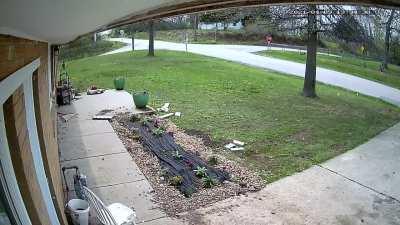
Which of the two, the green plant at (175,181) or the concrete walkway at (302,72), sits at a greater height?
the concrete walkway at (302,72)

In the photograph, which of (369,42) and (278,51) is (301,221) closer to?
(369,42)

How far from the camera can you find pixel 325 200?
289 inches

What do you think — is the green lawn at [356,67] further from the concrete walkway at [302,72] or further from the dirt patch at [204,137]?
the dirt patch at [204,137]

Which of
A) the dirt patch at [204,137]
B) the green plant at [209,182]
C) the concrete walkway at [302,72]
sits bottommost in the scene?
the green plant at [209,182]

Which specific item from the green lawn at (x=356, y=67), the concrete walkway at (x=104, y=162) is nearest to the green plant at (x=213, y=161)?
the concrete walkway at (x=104, y=162)

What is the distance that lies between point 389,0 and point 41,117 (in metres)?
4.00

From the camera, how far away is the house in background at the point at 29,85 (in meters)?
1.73

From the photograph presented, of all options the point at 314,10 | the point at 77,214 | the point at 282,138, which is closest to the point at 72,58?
the point at 314,10

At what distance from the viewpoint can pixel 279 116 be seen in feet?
44.2

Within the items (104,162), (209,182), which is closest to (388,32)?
(209,182)

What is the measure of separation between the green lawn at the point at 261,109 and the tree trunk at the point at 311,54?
489 mm

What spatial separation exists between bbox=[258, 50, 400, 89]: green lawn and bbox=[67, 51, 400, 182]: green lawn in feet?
16.5

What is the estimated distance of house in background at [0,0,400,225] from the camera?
1.73m

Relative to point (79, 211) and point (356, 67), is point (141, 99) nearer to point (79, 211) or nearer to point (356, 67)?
point (79, 211)
